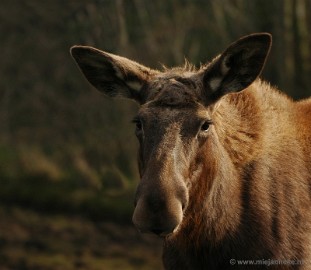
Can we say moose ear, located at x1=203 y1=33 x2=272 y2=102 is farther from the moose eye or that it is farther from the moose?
the moose eye

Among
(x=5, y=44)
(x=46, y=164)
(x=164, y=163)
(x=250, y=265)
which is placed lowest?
(x=46, y=164)

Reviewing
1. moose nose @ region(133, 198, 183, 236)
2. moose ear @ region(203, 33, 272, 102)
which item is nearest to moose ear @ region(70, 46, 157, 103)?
moose ear @ region(203, 33, 272, 102)

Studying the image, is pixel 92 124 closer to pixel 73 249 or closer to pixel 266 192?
pixel 73 249

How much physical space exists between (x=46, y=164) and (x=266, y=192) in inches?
389

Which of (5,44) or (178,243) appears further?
(5,44)

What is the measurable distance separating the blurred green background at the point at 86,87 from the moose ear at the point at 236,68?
8088mm

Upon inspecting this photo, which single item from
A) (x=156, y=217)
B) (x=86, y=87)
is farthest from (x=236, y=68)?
(x=86, y=87)

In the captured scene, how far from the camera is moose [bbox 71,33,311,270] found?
6.56 m

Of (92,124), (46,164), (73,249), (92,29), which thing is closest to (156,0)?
(92,29)

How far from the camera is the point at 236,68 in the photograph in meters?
7.09

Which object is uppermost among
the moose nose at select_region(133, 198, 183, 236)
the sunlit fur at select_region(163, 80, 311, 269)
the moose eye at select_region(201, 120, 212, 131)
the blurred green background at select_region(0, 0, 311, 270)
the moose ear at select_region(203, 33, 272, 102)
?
the moose ear at select_region(203, 33, 272, 102)

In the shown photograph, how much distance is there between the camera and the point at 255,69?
281 inches

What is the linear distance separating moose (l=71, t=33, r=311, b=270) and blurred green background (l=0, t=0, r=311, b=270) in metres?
7.65

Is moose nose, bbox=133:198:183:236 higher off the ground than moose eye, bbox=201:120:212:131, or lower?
lower
